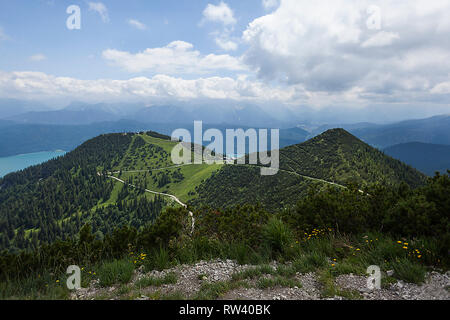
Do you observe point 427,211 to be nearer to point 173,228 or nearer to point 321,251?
point 321,251

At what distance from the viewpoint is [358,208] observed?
28.7 feet

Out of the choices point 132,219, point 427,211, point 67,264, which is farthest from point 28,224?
point 427,211

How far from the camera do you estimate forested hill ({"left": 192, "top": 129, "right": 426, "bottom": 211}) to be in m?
84.6

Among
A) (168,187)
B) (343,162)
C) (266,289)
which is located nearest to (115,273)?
(266,289)

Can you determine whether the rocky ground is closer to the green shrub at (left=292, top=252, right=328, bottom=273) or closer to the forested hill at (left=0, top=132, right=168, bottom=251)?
the green shrub at (left=292, top=252, right=328, bottom=273)

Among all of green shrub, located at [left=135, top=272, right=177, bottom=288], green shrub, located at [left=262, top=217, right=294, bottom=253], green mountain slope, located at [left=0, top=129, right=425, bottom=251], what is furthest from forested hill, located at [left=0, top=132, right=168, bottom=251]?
green shrub, located at [left=135, top=272, right=177, bottom=288]

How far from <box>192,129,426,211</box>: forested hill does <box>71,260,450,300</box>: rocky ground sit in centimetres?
6872

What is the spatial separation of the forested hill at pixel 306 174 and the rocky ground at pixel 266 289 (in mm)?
68718

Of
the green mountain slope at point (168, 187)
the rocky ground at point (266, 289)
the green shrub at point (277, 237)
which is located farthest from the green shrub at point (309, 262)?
the green mountain slope at point (168, 187)

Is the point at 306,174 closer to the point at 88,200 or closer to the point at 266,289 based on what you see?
the point at 266,289

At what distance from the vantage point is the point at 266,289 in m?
5.30

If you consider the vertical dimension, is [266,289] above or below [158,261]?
above

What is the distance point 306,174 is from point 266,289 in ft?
327

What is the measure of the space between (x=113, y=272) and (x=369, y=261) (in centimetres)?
722
